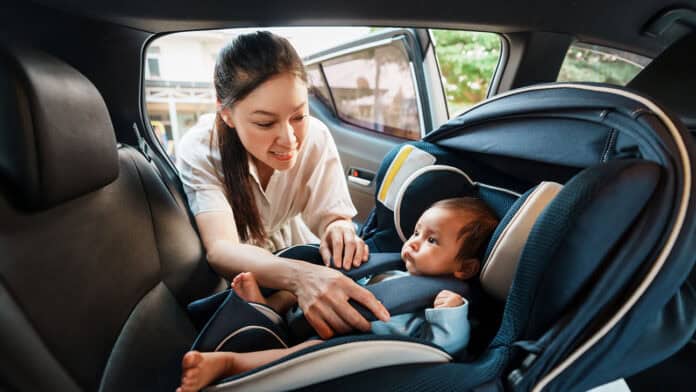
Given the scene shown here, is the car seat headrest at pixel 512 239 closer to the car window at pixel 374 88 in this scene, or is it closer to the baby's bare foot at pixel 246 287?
the baby's bare foot at pixel 246 287

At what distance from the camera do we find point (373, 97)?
2756mm

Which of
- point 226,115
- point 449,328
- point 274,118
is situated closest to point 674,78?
point 449,328

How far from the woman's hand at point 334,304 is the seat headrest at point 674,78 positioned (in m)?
1.38

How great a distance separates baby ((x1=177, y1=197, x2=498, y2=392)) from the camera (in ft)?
2.79

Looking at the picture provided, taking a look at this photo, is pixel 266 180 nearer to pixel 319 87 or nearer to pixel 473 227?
pixel 473 227

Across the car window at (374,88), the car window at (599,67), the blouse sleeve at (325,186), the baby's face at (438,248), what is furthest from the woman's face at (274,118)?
A: the car window at (599,67)

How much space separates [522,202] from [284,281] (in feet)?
2.08

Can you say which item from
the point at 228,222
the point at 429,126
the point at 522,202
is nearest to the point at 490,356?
the point at 522,202

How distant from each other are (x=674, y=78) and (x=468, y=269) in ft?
4.22

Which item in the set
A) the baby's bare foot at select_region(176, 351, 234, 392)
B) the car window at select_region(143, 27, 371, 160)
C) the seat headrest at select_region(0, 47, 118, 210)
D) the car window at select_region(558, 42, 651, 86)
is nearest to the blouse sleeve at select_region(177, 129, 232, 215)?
the car window at select_region(143, 27, 371, 160)

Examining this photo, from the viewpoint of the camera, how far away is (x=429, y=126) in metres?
2.30

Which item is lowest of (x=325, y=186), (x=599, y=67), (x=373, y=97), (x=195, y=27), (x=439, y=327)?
(x=439, y=327)

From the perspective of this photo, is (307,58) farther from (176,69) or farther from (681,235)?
(681,235)

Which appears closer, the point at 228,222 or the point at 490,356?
the point at 490,356
